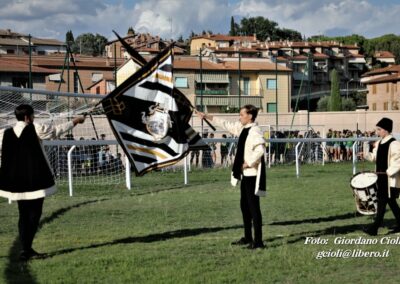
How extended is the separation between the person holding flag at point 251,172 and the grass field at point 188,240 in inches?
14.2

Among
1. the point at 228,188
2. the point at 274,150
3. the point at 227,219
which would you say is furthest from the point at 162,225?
the point at 274,150

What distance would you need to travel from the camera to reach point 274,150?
101 ft

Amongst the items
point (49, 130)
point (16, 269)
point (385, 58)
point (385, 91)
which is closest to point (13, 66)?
point (49, 130)

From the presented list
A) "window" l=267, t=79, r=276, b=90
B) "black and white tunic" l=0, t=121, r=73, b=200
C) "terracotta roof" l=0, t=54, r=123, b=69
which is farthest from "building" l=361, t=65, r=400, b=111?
"black and white tunic" l=0, t=121, r=73, b=200

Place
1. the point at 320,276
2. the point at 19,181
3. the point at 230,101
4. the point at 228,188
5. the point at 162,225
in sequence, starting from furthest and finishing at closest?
the point at 230,101 < the point at 228,188 < the point at 162,225 < the point at 19,181 < the point at 320,276

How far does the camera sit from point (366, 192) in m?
11.0

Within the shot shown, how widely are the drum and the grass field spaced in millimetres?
348

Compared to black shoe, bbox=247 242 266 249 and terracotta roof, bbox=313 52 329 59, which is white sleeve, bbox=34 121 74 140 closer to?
black shoe, bbox=247 242 266 249

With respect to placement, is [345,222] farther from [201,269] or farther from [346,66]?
[346,66]

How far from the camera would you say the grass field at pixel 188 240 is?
7.79 meters

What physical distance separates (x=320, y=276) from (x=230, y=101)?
56405mm

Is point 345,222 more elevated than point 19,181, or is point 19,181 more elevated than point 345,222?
point 19,181

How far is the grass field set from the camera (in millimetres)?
7793

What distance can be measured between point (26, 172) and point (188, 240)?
2.59 m
